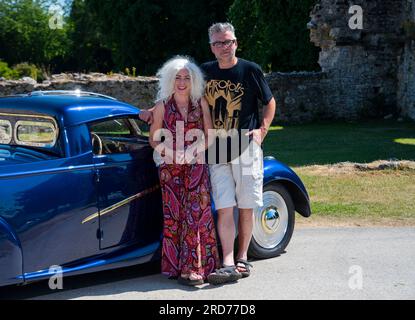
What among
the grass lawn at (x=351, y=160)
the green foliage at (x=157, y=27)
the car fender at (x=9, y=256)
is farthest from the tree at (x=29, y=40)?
the car fender at (x=9, y=256)

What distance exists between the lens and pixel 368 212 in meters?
9.27

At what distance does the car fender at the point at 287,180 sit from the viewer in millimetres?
6902

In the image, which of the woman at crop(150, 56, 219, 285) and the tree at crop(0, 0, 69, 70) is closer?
the woman at crop(150, 56, 219, 285)

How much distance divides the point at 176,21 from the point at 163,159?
35766mm

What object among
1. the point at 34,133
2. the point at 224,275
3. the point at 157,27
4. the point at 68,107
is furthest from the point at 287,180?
the point at 157,27

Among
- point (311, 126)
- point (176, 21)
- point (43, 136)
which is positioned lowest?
point (311, 126)

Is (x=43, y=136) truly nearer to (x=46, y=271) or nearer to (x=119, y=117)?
(x=119, y=117)

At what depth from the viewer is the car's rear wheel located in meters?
6.87

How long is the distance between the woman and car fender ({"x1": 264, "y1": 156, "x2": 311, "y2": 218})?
0.94 metres

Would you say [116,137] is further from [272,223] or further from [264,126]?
[272,223]

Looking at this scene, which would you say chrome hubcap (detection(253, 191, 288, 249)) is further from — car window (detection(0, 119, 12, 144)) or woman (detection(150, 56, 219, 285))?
car window (detection(0, 119, 12, 144))

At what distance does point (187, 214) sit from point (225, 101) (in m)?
0.98

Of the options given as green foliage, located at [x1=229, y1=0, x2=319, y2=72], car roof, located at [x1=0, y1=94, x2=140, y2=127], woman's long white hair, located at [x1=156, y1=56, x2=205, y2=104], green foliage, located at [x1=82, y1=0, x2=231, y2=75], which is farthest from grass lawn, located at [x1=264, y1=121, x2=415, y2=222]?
green foliage, located at [x1=82, y1=0, x2=231, y2=75]

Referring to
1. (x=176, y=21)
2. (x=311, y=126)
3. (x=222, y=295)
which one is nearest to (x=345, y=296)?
(x=222, y=295)
